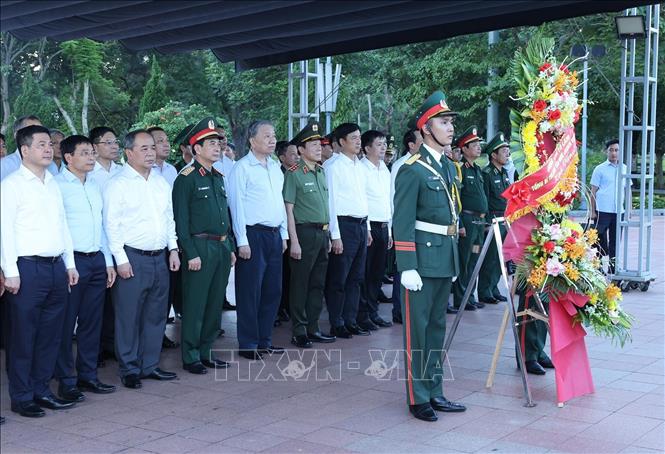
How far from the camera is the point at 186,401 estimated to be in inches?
204

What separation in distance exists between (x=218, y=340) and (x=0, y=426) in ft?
8.51

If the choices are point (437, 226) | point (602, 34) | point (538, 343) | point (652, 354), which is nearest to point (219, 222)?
point (437, 226)

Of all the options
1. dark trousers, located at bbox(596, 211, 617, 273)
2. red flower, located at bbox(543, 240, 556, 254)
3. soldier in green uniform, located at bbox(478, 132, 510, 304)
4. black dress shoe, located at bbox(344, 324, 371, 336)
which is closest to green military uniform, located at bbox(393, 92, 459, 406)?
red flower, located at bbox(543, 240, 556, 254)

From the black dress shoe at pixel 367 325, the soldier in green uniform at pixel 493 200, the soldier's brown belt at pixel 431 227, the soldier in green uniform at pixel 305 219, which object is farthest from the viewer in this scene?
the soldier in green uniform at pixel 493 200

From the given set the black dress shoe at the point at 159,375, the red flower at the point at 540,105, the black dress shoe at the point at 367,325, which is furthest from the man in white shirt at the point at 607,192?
the black dress shoe at the point at 159,375

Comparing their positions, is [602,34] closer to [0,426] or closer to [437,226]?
[437,226]

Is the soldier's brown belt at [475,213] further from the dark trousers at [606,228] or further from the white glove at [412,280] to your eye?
the white glove at [412,280]

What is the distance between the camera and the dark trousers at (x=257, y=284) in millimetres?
6367

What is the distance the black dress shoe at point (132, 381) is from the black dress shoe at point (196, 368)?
1.60ft

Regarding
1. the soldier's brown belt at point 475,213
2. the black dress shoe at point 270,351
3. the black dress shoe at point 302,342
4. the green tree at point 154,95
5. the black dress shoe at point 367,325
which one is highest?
the green tree at point 154,95

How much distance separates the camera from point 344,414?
4.88 metres

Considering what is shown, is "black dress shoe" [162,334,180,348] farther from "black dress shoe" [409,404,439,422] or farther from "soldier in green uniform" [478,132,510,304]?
"soldier in green uniform" [478,132,510,304]

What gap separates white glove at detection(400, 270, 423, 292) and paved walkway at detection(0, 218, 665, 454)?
2.59 feet

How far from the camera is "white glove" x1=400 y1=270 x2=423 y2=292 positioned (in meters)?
4.71
